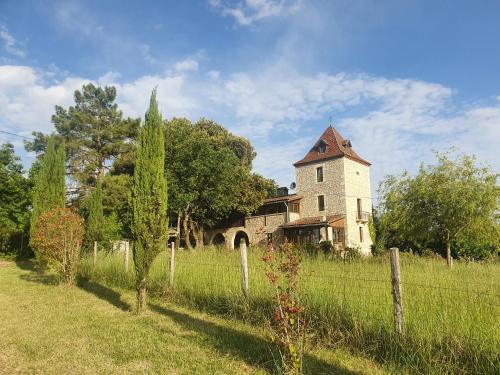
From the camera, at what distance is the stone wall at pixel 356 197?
99.6 feet

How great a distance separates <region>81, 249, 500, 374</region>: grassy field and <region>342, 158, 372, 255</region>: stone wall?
22.6m

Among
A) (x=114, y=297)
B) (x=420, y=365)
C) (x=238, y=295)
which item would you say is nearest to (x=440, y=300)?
(x=420, y=365)

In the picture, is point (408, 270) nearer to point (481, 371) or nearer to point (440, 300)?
point (440, 300)

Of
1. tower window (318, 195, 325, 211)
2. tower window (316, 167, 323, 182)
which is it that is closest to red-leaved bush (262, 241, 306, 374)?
tower window (318, 195, 325, 211)

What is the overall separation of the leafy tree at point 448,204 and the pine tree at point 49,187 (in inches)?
634

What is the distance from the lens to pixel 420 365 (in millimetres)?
3891

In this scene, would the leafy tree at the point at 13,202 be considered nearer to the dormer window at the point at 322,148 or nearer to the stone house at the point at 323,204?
the stone house at the point at 323,204

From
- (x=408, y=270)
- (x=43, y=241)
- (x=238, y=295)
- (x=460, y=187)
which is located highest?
(x=460, y=187)

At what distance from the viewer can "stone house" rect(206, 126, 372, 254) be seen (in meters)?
29.6

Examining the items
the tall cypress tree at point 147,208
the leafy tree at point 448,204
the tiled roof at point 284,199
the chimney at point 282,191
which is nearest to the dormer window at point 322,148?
the tiled roof at point 284,199

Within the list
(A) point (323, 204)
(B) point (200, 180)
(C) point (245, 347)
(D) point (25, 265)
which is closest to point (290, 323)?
(C) point (245, 347)

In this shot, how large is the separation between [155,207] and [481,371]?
635 cm

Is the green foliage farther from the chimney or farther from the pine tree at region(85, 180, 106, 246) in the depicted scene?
the chimney

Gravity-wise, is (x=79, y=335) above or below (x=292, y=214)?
below
